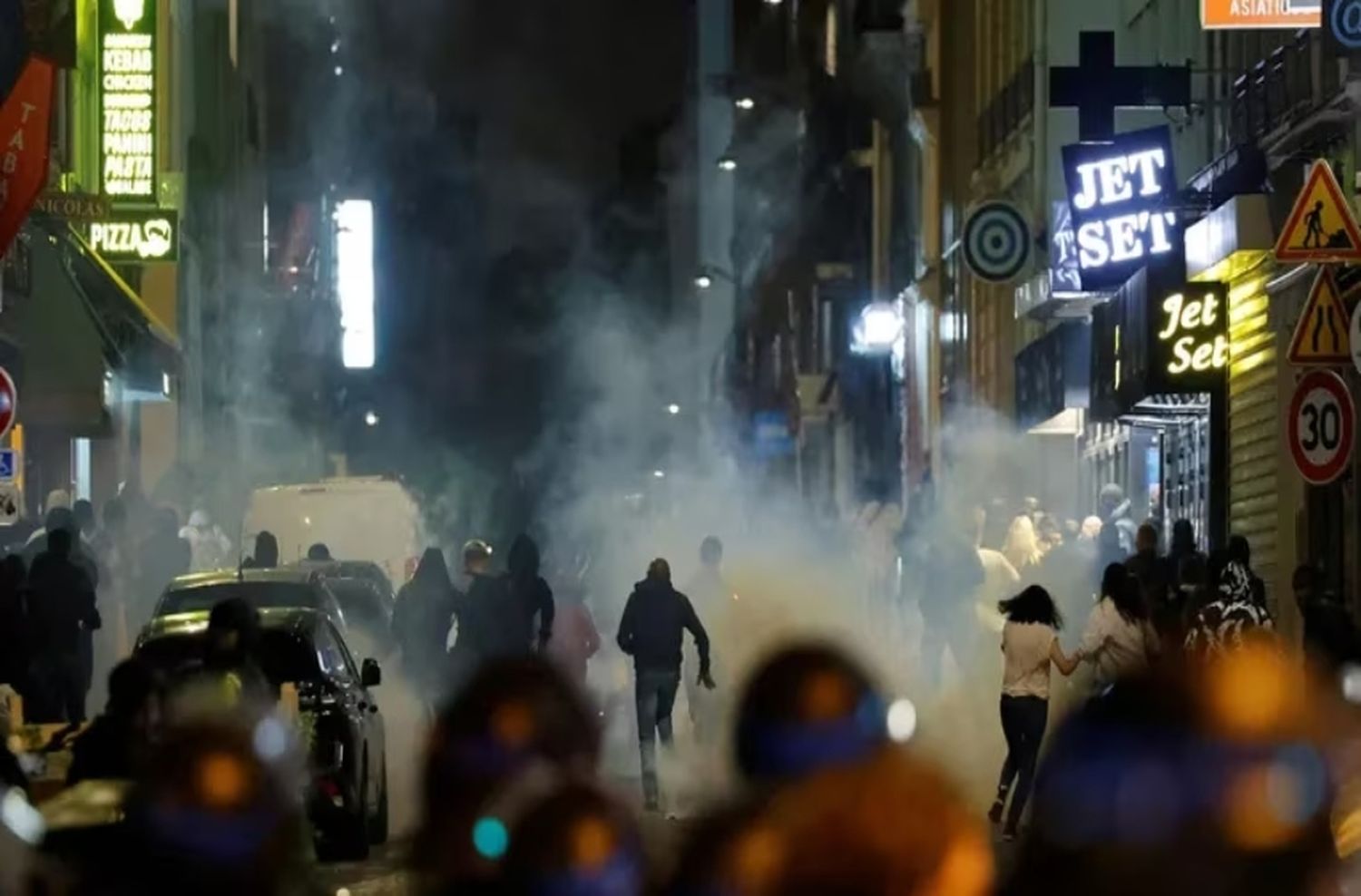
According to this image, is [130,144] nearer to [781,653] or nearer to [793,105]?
[781,653]

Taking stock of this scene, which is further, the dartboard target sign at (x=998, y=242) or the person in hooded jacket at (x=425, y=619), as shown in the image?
the dartboard target sign at (x=998, y=242)

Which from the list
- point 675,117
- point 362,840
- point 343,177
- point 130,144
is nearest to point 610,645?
point 130,144

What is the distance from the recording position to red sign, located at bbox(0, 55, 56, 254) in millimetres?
17016

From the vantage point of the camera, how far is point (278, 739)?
6094mm

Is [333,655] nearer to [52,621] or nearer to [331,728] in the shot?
[331,728]

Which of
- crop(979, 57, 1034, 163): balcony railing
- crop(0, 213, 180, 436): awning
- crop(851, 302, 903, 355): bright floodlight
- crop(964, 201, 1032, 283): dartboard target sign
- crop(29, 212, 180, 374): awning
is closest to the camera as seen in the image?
crop(0, 213, 180, 436): awning

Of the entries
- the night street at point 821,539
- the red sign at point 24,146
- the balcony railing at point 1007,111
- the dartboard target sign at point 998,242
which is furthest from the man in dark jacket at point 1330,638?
the balcony railing at point 1007,111

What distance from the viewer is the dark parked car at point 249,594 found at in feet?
57.5

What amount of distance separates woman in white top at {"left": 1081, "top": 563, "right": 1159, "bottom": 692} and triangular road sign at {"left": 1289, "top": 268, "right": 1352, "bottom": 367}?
1.71m

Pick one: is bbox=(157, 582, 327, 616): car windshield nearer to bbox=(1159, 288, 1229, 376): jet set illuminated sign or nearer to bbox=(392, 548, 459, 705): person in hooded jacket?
bbox=(392, 548, 459, 705): person in hooded jacket

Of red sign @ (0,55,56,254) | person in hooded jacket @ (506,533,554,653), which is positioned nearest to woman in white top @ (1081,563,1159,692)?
person in hooded jacket @ (506,533,554,653)

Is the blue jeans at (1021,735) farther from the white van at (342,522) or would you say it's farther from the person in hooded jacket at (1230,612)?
the white van at (342,522)

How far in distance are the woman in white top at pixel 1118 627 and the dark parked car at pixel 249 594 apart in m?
4.62

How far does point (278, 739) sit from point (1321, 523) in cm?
1732
